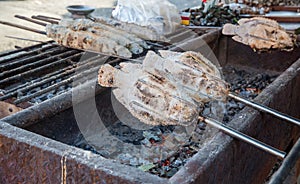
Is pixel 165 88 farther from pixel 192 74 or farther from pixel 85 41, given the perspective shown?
pixel 85 41

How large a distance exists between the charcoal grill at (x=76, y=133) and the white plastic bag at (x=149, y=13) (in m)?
1.24

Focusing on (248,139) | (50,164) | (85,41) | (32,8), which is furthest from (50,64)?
(32,8)

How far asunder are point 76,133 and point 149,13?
10.2 ft

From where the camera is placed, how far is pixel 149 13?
575cm

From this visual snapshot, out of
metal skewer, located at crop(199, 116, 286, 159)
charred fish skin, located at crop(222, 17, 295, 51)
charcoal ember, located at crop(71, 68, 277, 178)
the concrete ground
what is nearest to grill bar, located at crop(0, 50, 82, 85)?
charcoal ember, located at crop(71, 68, 277, 178)

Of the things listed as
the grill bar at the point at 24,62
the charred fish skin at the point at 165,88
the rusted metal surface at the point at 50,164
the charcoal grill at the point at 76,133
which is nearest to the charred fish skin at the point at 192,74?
the charred fish skin at the point at 165,88

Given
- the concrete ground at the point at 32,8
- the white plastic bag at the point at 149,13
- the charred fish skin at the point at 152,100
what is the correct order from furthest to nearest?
the concrete ground at the point at 32,8 < the white plastic bag at the point at 149,13 < the charred fish skin at the point at 152,100

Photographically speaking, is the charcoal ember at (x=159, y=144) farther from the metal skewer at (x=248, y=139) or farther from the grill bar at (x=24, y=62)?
the grill bar at (x=24, y=62)

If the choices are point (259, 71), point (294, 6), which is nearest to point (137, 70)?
point (259, 71)

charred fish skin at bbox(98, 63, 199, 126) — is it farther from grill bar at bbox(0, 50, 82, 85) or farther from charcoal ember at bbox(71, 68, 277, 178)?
grill bar at bbox(0, 50, 82, 85)

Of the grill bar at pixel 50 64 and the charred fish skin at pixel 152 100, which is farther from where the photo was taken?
the grill bar at pixel 50 64

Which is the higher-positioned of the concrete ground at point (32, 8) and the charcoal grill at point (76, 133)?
the charcoal grill at point (76, 133)

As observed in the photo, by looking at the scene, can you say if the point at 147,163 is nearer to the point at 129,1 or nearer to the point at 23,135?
the point at 23,135

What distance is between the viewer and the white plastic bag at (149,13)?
5.65 metres
